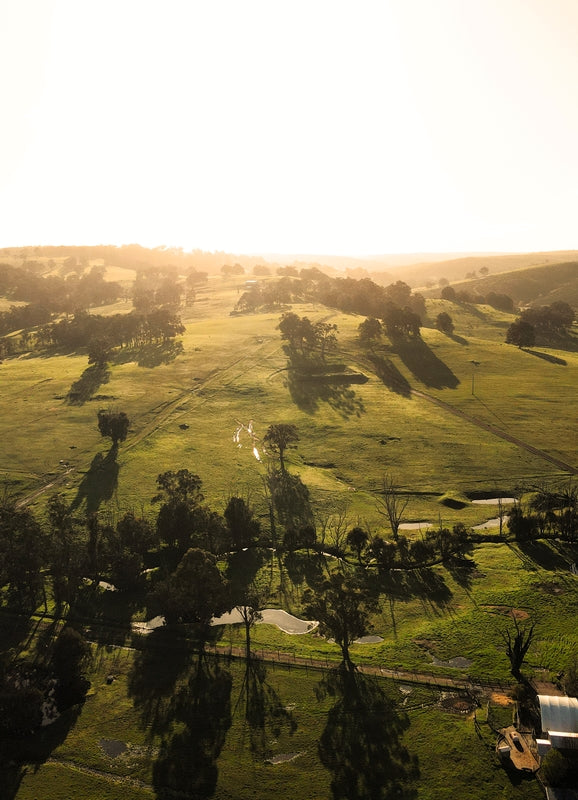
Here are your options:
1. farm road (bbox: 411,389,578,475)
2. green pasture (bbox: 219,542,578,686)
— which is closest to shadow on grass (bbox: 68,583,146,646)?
green pasture (bbox: 219,542,578,686)

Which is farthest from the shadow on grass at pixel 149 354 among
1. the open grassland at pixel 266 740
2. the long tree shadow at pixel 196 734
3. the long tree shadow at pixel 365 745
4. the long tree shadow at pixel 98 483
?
the long tree shadow at pixel 365 745

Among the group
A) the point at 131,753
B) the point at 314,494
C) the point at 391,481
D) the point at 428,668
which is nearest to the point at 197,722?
the point at 131,753

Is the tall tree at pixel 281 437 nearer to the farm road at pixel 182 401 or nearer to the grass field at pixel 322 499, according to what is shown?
the grass field at pixel 322 499

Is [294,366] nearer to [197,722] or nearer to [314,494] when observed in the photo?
[314,494]

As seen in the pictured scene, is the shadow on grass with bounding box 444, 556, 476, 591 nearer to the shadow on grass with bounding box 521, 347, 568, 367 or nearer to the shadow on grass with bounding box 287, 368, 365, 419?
the shadow on grass with bounding box 287, 368, 365, 419

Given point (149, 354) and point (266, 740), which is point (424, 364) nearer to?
point (149, 354)

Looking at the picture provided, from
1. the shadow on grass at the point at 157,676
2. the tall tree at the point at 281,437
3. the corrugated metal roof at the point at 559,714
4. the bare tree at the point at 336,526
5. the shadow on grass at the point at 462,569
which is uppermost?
the tall tree at the point at 281,437
